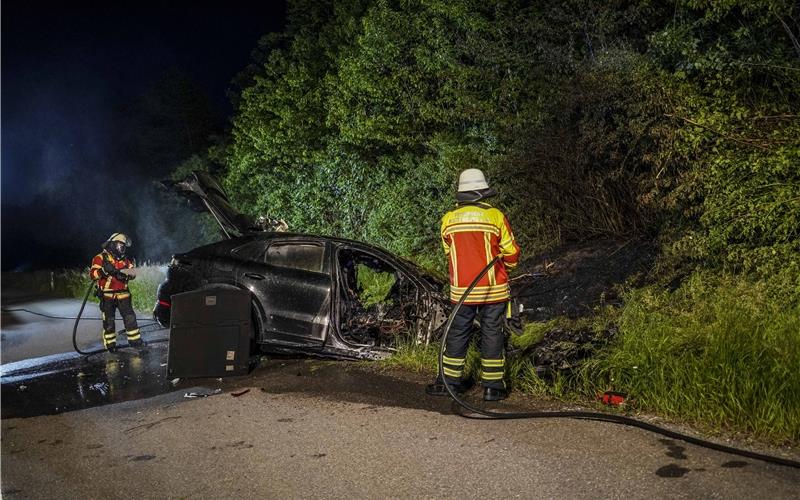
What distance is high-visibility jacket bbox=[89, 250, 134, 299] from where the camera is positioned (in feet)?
30.4

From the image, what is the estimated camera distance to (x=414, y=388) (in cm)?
608

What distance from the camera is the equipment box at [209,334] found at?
686 cm

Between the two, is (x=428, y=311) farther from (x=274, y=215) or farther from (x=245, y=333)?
(x=274, y=215)

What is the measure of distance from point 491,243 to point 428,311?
194cm

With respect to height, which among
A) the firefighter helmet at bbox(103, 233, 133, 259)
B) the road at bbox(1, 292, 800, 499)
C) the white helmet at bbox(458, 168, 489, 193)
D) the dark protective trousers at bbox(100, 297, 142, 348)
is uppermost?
the white helmet at bbox(458, 168, 489, 193)

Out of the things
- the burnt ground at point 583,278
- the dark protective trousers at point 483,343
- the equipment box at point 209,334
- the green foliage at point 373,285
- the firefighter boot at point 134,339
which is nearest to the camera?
the dark protective trousers at point 483,343

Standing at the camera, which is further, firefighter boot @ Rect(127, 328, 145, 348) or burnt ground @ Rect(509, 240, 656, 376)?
firefighter boot @ Rect(127, 328, 145, 348)

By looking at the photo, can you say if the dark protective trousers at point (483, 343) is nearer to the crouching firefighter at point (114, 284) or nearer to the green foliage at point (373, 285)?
the green foliage at point (373, 285)

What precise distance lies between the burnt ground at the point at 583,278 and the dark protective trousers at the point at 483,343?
7.50 feet

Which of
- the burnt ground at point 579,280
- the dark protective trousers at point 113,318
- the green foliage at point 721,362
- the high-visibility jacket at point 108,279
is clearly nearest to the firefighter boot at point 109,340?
the dark protective trousers at point 113,318

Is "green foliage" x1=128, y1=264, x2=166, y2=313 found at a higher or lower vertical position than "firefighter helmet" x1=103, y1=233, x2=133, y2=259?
lower

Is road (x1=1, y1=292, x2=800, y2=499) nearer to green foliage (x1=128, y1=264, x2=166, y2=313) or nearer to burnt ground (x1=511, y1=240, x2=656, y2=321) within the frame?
burnt ground (x1=511, y1=240, x2=656, y2=321)

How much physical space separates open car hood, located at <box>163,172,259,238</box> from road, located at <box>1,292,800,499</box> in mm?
3542

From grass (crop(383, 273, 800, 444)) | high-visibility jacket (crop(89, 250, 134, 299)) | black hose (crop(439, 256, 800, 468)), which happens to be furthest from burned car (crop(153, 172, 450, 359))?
black hose (crop(439, 256, 800, 468))
